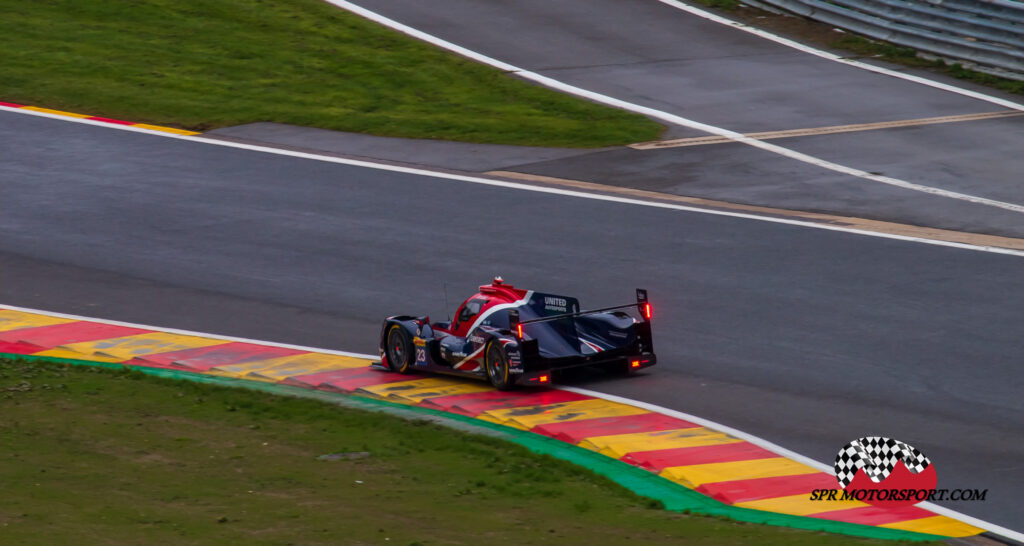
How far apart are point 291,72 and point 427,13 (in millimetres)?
6846

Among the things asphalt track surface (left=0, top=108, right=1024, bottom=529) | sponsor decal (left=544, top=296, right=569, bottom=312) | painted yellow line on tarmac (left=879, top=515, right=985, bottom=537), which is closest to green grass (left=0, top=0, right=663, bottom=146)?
asphalt track surface (left=0, top=108, right=1024, bottom=529)

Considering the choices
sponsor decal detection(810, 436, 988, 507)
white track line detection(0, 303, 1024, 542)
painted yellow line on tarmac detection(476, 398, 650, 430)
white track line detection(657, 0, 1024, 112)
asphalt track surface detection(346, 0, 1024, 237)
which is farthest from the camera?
white track line detection(657, 0, 1024, 112)

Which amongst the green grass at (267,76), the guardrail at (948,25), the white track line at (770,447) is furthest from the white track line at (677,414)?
the guardrail at (948,25)

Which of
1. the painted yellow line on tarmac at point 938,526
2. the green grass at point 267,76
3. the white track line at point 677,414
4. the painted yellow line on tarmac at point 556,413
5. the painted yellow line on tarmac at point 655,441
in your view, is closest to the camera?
the painted yellow line on tarmac at point 938,526

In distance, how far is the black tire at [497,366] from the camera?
54.8 feet

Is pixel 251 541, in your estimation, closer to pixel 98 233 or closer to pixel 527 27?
pixel 98 233

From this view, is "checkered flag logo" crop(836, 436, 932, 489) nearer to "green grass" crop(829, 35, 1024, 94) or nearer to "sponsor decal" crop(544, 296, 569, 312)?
"sponsor decal" crop(544, 296, 569, 312)

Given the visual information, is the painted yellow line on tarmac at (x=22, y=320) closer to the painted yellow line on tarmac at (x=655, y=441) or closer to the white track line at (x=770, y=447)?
the white track line at (x=770, y=447)

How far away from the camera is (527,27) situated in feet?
130

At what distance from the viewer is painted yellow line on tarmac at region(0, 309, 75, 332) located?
67.8ft

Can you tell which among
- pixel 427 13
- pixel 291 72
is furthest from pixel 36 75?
pixel 427 13

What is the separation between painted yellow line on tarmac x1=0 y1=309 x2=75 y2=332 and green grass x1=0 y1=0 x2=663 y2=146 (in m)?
11.2

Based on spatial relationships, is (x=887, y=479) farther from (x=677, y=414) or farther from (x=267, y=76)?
(x=267, y=76)

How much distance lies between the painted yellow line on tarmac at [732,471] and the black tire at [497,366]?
328 cm
